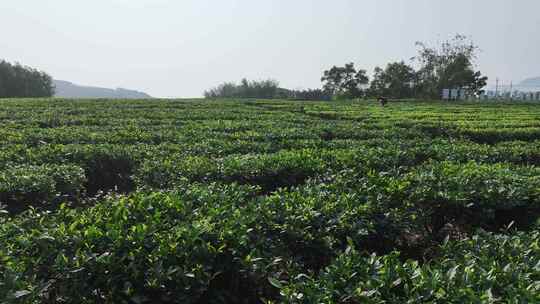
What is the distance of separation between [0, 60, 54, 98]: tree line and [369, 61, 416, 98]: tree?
1886 inches

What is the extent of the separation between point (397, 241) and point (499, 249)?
133 cm

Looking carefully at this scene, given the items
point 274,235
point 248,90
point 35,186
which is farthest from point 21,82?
point 274,235

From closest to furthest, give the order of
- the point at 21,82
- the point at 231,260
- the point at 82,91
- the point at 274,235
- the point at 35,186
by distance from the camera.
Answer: the point at 231,260 → the point at 274,235 → the point at 35,186 → the point at 21,82 → the point at 82,91

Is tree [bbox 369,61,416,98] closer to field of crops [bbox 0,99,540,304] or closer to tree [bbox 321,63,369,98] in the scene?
tree [bbox 321,63,369,98]

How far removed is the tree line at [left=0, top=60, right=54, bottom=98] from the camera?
5919cm

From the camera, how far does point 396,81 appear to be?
203 feet

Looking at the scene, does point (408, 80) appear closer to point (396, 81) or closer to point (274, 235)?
point (396, 81)

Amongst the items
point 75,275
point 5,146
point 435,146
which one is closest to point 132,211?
point 75,275

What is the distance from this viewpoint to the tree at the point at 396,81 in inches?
2432

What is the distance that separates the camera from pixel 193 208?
392cm

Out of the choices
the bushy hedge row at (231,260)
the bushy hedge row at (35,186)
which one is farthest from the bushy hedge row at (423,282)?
the bushy hedge row at (35,186)

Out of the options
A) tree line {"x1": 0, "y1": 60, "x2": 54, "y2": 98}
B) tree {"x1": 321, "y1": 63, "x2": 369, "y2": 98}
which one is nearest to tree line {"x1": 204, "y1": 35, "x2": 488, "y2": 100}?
tree {"x1": 321, "y1": 63, "x2": 369, "y2": 98}

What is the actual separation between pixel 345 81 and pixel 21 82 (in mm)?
45908

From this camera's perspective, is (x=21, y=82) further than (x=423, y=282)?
Yes
